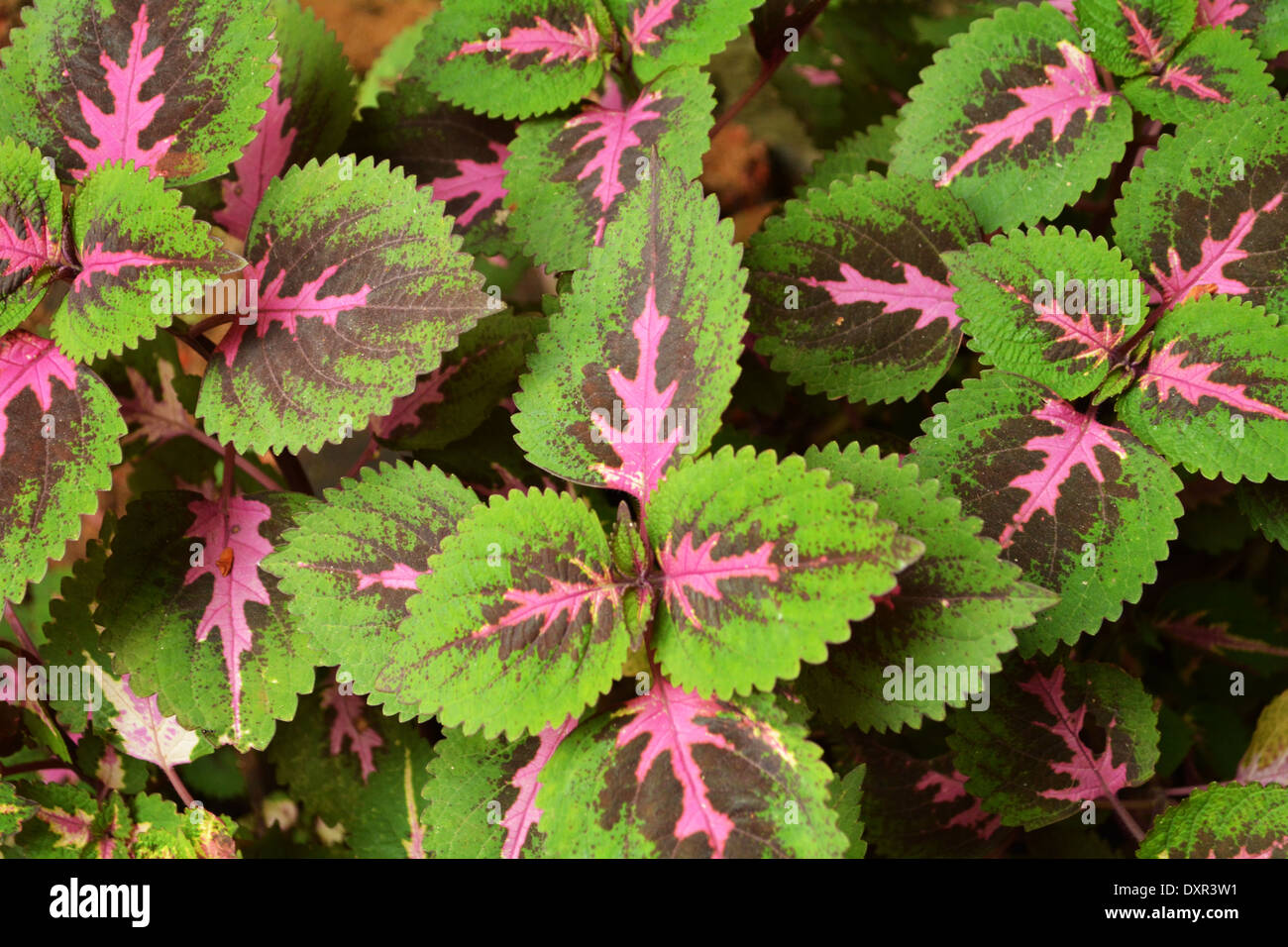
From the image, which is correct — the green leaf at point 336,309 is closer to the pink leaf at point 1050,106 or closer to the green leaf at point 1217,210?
the pink leaf at point 1050,106

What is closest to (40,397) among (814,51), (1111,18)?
(1111,18)

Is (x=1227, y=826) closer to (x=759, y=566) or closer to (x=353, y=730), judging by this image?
(x=759, y=566)

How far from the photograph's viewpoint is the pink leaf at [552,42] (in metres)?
1.35

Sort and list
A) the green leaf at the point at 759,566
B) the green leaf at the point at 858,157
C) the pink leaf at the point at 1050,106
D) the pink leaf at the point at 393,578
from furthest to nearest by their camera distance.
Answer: the green leaf at the point at 858,157 < the pink leaf at the point at 1050,106 < the pink leaf at the point at 393,578 < the green leaf at the point at 759,566

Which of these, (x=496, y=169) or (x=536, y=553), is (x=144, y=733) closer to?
(x=536, y=553)

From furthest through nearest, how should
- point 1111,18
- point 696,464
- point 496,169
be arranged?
point 496,169 → point 1111,18 → point 696,464

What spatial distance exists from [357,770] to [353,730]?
56mm

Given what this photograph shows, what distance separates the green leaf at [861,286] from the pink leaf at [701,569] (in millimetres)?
370

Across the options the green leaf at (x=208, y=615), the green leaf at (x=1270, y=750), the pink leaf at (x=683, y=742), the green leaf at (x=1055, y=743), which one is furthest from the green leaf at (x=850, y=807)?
the green leaf at (x=208, y=615)

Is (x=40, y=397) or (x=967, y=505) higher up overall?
(x=40, y=397)

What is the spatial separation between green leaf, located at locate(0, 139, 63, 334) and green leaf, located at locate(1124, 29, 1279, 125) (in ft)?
4.21

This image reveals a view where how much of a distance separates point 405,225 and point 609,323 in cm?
24

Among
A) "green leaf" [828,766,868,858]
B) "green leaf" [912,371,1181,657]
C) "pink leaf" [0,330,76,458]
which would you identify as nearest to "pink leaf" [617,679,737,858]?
"green leaf" [828,766,868,858]

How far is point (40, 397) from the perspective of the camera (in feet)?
3.72
